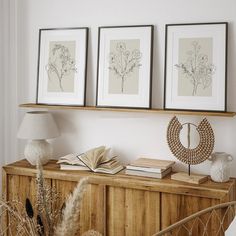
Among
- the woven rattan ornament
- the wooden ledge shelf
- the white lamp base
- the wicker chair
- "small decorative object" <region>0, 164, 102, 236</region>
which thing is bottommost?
the wicker chair

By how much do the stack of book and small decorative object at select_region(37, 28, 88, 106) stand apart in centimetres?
61

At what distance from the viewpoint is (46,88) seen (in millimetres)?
3051

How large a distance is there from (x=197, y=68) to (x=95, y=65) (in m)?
0.74

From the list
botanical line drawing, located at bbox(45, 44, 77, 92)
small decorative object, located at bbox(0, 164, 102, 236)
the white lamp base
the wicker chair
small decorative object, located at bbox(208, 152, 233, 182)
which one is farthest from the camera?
botanical line drawing, located at bbox(45, 44, 77, 92)

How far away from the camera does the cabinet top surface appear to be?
2.42 meters

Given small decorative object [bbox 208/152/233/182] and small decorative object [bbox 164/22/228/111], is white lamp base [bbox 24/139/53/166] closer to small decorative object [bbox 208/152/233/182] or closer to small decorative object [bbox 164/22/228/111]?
small decorative object [bbox 164/22/228/111]

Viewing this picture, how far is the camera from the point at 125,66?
2824 millimetres

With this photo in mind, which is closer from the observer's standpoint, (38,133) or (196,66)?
(196,66)

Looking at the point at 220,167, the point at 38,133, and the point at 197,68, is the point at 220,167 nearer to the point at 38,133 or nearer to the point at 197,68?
the point at 197,68

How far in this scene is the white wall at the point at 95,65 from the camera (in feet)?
8.74

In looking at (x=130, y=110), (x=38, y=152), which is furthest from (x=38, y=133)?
(x=130, y=110)

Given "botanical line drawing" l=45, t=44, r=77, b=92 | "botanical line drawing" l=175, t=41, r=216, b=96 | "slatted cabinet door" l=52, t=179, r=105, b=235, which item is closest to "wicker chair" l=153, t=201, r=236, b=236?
"slatted cabinet door" l=52, t=179, r=105, b=235

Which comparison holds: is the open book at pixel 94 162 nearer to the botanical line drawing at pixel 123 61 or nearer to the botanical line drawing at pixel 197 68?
the botanical line drawing at pixel 123 61

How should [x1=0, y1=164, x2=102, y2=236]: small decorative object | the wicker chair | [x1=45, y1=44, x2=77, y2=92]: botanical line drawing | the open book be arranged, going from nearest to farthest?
[x1=0, y1=164, x2=102, y2=236]: small decorative object → the wicker chair → the open book → [x1=45, y1=44, x2=77, y2=92]: botanical line drawing
